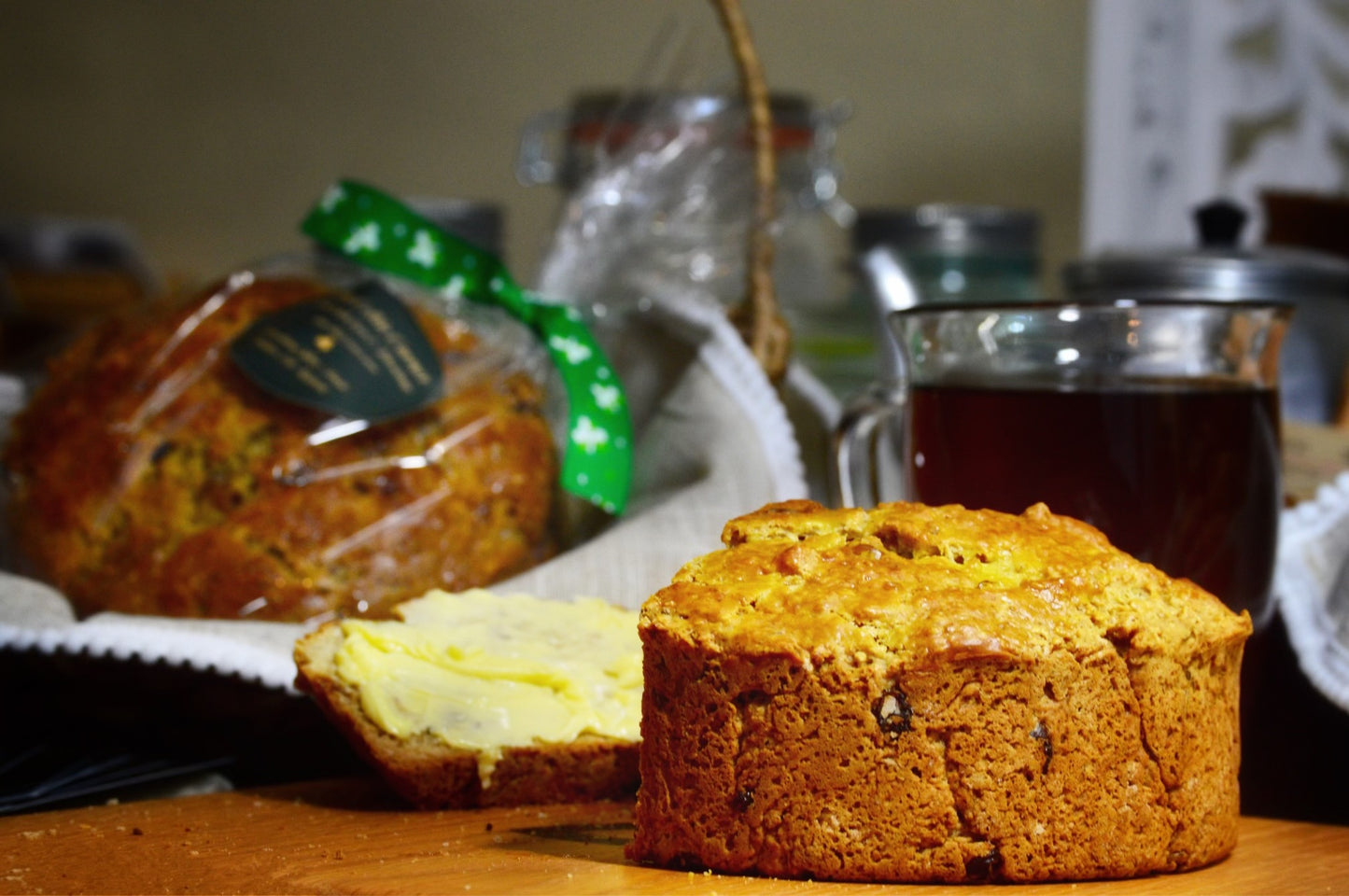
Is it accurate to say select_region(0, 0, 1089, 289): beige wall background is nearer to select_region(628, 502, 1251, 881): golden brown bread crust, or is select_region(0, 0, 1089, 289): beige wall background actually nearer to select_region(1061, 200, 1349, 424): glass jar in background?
select_region(1061, 200, 1349, 424): glass jar in background

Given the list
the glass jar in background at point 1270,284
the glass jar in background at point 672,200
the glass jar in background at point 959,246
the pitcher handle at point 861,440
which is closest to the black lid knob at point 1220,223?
the glass jar in background at point 1270,284

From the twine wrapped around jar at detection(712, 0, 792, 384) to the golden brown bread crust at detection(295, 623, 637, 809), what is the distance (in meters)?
0.59

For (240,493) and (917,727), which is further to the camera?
(240,493)

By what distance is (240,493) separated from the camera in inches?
48.6

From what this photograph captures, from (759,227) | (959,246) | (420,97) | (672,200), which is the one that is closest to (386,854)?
(759,227)

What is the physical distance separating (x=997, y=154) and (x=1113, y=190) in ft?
0.84

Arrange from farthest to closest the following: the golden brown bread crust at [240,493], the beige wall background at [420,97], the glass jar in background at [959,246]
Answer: the beige wall background at [420,97] → the glass jar in background at [959,246] → the golden brown bread crust at [240,493]

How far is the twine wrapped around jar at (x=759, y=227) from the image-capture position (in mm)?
1388

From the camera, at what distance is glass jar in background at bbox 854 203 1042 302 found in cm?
204

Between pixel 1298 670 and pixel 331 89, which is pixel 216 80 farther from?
pixel 1298 670

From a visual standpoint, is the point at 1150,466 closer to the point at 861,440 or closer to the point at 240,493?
the point at 861,440

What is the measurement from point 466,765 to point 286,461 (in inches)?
17.1

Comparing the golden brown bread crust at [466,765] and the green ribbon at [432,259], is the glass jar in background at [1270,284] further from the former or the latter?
the golden brown bread crust at [466,765]

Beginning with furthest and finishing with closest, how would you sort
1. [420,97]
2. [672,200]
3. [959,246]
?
[420,97] → [959,246] → [672,200]
